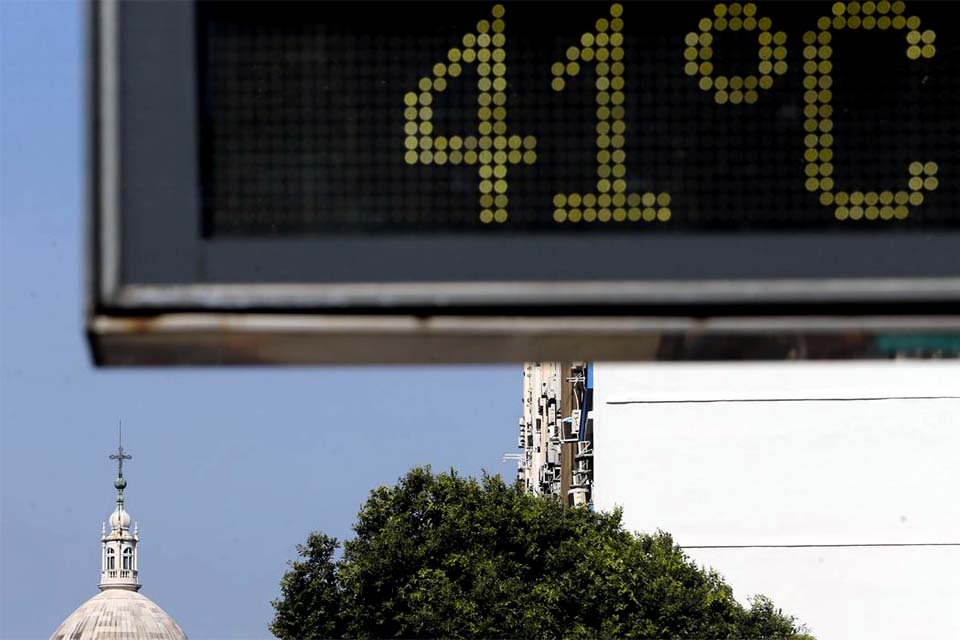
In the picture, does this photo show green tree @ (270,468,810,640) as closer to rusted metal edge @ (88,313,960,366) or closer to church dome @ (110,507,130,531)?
rusted metal edge @ (88,313,960,366)

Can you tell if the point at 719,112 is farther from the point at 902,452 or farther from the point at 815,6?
the point at 902,452

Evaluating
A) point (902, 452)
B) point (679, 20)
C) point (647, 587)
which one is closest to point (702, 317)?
point (679, 20)

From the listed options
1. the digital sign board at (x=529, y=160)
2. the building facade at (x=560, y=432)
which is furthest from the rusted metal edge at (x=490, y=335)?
the building facade at (x=560, y=432)

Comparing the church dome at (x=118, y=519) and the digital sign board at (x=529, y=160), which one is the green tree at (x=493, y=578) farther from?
the church dome at (x=118, y=519)

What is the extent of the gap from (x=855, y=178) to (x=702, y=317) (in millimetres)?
507

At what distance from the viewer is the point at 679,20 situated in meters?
4.43

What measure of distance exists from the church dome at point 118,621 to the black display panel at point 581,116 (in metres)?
152

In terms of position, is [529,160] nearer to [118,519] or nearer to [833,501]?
[833,501]

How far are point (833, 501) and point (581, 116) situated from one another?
158 ft

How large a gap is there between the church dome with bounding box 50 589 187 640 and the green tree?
113633 millimetres

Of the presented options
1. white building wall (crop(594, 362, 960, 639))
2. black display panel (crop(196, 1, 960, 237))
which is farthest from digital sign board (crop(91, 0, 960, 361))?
white building wall (crop(594, 362, 960, 639))

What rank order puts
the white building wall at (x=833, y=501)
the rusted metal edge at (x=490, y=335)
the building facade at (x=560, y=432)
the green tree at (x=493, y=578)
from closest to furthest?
the rusted metal edge at (x=490, y=335), the green tree at (x=493, y=578), the white building wall at (x=833, y=501), the building facade at (x=560, y=432)

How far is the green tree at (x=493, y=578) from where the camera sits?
40062mm

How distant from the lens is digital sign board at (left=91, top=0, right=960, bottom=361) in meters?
4.21
